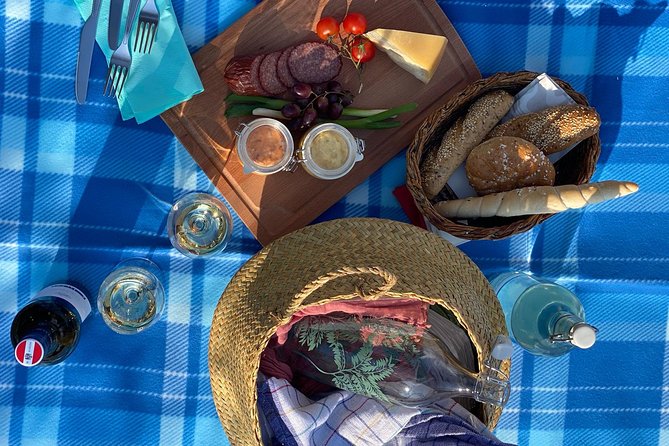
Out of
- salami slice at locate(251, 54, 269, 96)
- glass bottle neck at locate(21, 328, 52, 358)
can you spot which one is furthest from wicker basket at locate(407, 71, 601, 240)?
glass bottle neck at locate(21, 328, 52, 358)

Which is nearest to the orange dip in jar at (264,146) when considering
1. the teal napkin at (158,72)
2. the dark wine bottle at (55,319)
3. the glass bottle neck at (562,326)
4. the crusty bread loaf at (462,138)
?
the teal napkin at (158,72)

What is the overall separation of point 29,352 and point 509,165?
614mm

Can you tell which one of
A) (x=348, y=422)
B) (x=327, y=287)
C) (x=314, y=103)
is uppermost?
(x=314, y=103)

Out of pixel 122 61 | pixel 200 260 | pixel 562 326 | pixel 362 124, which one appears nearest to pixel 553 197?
pixel 562 326

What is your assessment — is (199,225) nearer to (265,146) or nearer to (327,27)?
(265,146)

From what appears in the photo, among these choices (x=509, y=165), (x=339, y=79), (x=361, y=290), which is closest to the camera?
(x=361, y=290)

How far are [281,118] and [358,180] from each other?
0.47ft

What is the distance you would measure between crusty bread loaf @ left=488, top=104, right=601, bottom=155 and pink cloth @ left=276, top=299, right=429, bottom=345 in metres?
0.27

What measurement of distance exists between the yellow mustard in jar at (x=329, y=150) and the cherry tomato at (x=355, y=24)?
0.47 ft

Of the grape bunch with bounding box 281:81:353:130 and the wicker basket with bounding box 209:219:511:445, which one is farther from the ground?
the grape bunch with bounding box 281:81:353:130

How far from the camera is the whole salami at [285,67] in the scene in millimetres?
816

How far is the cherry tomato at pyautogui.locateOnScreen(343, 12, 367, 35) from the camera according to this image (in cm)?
81

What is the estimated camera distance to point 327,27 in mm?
814

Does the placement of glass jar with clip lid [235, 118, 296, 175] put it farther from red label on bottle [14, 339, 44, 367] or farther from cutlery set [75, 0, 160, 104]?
red label on bottle [14, 339, 44, 367]
